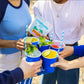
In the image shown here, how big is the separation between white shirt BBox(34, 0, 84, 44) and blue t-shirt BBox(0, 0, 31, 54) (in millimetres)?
311

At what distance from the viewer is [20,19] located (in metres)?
1.77

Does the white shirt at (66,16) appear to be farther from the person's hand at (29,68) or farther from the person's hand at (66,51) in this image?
the person's hand at (29,68)

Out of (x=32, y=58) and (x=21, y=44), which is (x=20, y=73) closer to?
(x=32, y=58)

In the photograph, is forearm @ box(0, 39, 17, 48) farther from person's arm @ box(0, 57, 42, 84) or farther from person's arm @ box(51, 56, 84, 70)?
person's arm @ box(51, 56, 84, 70)

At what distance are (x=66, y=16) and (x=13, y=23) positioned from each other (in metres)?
0.74

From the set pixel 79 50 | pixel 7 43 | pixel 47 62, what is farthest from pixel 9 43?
pixel 79 50

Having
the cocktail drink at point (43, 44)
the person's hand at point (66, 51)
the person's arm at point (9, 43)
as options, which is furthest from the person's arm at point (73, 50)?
the person's arm at point (9, 43)

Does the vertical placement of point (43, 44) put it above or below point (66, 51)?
above

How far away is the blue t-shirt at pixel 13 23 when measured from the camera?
163cm

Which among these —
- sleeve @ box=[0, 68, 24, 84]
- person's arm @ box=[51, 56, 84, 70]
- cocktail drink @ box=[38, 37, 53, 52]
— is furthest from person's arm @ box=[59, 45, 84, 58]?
sleeve @ box=[0, 68, 24, 84]

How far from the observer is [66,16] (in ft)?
6.66

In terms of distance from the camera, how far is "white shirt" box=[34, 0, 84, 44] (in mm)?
1979

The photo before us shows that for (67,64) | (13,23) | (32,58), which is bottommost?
(67,64)

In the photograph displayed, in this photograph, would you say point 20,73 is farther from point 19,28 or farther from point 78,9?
point 78,9
